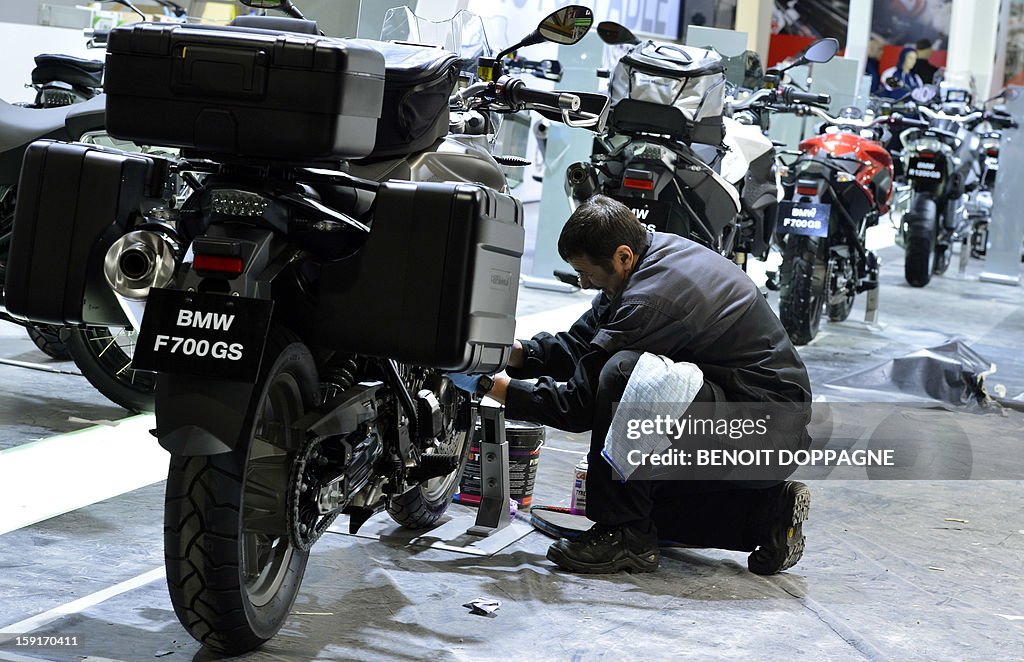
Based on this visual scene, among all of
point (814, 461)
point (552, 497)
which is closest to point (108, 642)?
point (552, 497)

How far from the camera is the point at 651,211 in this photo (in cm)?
561

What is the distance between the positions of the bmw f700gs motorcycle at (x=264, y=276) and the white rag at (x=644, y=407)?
68cm

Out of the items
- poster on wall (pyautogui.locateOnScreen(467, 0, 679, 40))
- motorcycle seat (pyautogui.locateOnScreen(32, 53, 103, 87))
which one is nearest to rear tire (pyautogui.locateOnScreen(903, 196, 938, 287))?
poster on wall (pyautogui.locateOnScreen(467, 0, 679, 40))

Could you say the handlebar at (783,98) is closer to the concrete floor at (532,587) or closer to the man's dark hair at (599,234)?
the concrete floor at (532,587)

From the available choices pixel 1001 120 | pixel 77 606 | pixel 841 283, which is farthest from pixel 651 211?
pixel 1001 120

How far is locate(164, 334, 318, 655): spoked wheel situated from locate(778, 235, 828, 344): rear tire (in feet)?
16.3

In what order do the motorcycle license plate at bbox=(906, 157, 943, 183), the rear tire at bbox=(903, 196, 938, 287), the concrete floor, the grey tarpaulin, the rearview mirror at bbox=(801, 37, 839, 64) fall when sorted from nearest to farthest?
the concrete floor, the rearview mirror at bbox=(801, 37, 839, 64), the grey tarpaulin, the motorcycle license plate at bbox=(906, 157, 943, 183), the rear tire at bbox=(903, 196, 938, 287)

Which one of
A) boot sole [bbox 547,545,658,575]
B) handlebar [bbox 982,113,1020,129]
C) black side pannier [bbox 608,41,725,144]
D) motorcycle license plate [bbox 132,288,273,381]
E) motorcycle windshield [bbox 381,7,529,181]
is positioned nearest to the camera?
motorcycle license plate [bbox 132,288,273,381]

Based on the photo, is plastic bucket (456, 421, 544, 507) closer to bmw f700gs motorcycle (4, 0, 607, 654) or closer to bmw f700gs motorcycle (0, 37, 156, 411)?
bmw f700gs motorcycle (4, 0, 607, 654)

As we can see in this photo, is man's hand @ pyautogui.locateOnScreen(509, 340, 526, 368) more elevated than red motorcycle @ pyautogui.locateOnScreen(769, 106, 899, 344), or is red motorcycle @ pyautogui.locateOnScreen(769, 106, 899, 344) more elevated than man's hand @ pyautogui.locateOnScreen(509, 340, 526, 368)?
red motorcycle @ pyautogui.locateOnScreen(769, 106, 899, 344)

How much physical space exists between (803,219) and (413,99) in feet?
15.0

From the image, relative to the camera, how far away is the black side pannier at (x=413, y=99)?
2.97 m

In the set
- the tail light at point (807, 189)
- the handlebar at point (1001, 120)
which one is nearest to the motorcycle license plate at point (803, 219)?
the tail light at point (807, 189)

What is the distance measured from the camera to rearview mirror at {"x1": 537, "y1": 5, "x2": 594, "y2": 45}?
3.67 m
